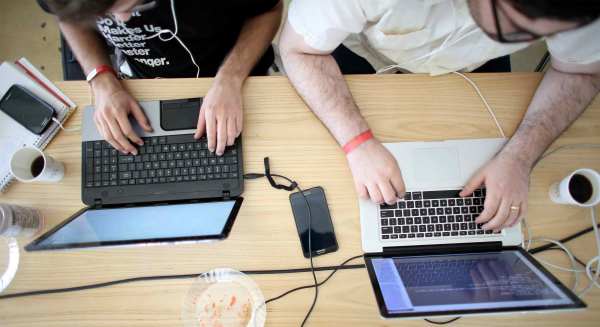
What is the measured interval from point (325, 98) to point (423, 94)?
255 millimetres

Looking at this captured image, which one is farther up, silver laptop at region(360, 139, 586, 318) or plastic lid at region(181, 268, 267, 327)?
silver laptop at region(360, 139, 586, 318)

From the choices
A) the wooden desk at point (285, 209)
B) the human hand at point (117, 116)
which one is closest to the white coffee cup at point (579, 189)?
the wooden desk at point (285, 209)

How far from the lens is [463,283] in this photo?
2.24ft

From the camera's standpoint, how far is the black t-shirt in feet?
2.70

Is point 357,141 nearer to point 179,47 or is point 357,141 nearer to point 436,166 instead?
point 436,166

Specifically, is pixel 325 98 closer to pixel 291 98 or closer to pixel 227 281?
pixel 291 98

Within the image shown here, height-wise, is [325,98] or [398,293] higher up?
[325,98]

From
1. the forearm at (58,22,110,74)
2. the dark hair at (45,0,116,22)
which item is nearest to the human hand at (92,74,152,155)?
the forearm at (58,22,110,74)

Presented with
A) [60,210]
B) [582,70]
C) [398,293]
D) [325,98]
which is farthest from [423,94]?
[60,210]

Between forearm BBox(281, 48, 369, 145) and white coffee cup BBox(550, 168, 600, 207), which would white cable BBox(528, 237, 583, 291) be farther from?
forearm BBox(281, 48, 369, 145)

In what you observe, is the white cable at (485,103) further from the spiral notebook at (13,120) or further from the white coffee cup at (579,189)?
the spiral notebook at (13,120)

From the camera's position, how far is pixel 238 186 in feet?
2.58

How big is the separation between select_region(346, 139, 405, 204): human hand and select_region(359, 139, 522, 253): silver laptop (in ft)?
0.09

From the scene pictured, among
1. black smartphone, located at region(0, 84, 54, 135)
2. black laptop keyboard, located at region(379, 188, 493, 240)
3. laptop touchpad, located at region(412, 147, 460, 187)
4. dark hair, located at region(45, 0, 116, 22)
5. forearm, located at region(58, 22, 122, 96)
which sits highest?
dark hair, located at region(45, 0, 116, 22)
